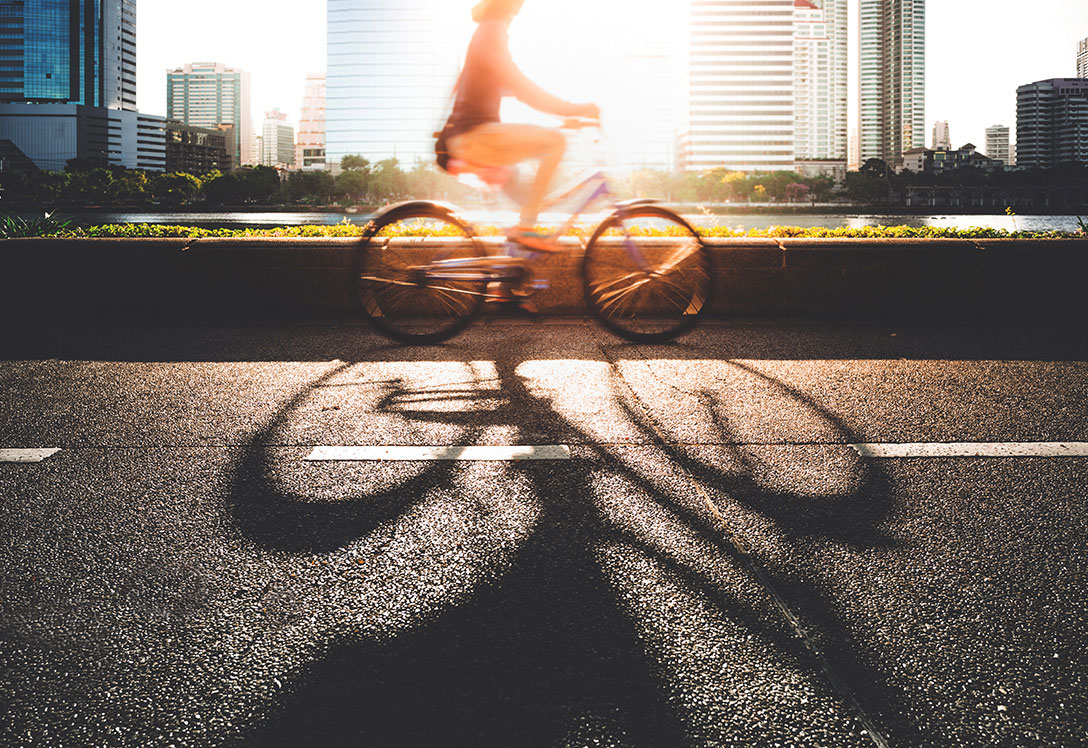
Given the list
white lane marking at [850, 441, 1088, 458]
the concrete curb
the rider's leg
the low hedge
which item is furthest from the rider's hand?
the low hedge

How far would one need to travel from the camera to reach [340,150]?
19225cm

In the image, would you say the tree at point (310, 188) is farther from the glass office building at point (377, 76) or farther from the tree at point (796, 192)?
the tree at point (796, 192)

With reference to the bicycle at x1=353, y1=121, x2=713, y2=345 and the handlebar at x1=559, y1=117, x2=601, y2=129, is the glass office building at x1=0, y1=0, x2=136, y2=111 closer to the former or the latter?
the bicycle at x1=353, y1=121, x2=713, y2=345

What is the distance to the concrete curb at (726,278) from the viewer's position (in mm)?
7598

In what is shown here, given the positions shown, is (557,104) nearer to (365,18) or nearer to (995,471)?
(995,471)

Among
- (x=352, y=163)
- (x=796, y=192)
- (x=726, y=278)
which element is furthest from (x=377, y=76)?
(x=726, y=278)

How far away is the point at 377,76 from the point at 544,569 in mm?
205277

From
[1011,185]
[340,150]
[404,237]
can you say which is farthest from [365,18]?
[404,237]

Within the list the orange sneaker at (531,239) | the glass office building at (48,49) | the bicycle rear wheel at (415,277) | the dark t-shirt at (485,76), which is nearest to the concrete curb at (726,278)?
the bicycle rear wheel at (415,277)

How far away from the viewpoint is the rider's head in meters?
5.12

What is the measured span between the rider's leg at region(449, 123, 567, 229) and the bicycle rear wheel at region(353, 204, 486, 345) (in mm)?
591

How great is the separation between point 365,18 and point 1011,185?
14014 centimetres

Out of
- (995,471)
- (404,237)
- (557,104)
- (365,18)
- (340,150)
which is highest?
(365,18)

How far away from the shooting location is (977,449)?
12.3ft
